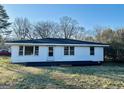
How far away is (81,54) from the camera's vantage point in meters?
21.9

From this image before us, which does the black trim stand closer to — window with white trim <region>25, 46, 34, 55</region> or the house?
the house

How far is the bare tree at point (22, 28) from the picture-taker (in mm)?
Result: 49731

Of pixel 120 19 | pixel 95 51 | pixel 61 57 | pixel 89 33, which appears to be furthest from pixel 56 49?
pixel 89 33

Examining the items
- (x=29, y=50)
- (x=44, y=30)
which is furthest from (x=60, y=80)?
(x=44, y=30)

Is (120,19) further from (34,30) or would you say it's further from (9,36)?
(9,36)

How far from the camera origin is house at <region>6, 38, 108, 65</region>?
806 inches

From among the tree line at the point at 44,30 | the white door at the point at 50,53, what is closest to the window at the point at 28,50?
the white door at the point at 50,53

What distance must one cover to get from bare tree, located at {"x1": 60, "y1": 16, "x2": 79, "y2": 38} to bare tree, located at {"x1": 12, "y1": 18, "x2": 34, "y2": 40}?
783 centimetres

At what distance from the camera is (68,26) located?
49812mm

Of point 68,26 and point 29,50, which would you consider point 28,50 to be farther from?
point 68,26

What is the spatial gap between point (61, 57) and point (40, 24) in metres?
28.5

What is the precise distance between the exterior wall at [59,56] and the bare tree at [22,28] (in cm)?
2897

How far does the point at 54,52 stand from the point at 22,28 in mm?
32172

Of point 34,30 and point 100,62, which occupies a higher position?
point 34,30
